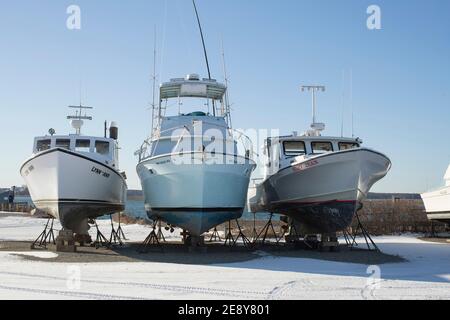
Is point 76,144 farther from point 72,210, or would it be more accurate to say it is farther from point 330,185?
point 330,185

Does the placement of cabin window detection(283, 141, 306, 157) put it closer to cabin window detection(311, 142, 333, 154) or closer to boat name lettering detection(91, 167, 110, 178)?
cabin window detection(311, 142, 333, 154)

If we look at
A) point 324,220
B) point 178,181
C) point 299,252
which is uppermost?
point 178,181

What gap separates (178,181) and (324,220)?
5107mm

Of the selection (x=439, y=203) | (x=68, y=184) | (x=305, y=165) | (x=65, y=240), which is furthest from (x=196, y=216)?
(x=439, y=203)

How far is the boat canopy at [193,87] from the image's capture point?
18.1m

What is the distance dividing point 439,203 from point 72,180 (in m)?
17.5

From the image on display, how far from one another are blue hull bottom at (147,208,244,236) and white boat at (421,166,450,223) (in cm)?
1269

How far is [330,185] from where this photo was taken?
1531 centimetres

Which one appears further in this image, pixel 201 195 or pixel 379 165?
pixel 379 165

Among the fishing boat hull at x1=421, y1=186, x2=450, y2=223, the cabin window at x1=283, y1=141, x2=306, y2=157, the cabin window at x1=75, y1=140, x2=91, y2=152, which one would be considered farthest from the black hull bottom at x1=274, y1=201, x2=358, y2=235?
the fishing boat hull at x1=421, y1=186, x2=450, y2=223

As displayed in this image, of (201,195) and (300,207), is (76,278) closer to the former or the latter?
(201,195)

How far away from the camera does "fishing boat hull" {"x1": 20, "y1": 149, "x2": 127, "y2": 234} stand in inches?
576
